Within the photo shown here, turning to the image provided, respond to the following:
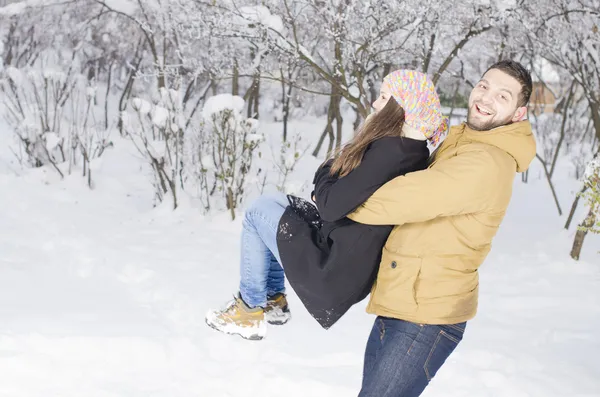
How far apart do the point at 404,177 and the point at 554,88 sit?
19976mm

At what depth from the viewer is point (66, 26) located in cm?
1658

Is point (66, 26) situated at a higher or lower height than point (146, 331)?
higher

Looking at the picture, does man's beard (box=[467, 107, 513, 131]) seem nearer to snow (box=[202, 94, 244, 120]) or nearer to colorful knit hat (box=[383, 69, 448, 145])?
colorful knit hat (box=[383, 69, 448, 145])

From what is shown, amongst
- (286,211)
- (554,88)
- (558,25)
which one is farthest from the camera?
(554,88)

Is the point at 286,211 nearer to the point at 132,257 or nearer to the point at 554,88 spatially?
the point at 132,257

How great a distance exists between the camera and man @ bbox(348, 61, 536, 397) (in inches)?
73.0

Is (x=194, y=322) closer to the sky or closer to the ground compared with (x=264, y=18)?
closer to the ground

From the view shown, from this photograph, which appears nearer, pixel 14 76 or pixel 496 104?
pixel 496 104

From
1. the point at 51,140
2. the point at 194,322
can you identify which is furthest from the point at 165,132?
the point at 194,322

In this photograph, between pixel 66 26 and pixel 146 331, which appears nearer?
pixel 146 331

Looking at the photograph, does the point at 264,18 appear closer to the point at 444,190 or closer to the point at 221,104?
the point at 221,104

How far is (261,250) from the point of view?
2.46 metres

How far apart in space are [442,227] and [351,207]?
316 mm

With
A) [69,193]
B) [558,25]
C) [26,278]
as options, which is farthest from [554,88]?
[26,278]
